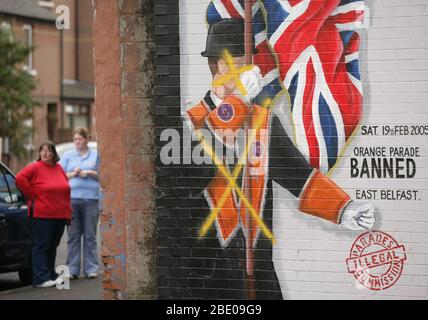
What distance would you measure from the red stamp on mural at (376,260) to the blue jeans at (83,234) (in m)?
5.70

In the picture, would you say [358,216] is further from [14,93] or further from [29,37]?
[29,37]

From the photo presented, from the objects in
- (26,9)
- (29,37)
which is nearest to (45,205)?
(26,9)

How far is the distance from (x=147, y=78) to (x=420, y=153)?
7.87 feet

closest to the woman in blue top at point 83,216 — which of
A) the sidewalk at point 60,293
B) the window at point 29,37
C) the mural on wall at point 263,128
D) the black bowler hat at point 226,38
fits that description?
the sidewalk at point 60,293

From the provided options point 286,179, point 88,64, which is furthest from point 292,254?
point 88,64

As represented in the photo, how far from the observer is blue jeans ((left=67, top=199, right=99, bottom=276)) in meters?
12.8

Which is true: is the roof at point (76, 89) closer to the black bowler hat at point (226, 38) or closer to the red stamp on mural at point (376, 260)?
the black bowler hat at point (226, 38)

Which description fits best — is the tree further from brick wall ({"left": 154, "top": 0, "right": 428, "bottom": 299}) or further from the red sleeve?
brick wall ({"left": 154, "top": 0, "right": 428, "bottom": 299})

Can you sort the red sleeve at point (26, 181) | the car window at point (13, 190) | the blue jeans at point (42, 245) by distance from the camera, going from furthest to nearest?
the car window at point (13, 190)
the blue jeans at point (42, 245)
the red sleeve at point (26, 181)

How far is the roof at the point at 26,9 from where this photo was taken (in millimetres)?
42281

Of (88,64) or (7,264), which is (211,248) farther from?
(88,64)

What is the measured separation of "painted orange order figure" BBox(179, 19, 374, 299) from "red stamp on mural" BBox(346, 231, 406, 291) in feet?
1.33

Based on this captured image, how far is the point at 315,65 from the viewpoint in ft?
25.5

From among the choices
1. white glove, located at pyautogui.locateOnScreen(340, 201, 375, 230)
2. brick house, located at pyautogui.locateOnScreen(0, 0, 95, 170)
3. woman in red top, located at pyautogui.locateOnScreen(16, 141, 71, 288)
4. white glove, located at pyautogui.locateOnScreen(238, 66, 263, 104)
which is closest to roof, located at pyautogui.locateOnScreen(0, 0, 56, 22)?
brick house, located at pyautogui.locateOnScreen(0, 0, 95, 170)
